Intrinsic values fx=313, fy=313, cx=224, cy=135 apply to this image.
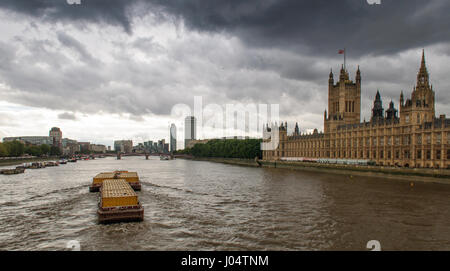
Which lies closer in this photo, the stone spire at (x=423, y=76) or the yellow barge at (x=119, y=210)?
the yellow barge at (x=119, y=210)

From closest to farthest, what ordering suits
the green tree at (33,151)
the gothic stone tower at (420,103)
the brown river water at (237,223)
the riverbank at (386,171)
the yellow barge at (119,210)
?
1. the brown river water at (237,223)
2. the yellow barge at (119,210)
3. the riverbank at (386,171)
4. the gothic stone tower at (420,103)
5. the green tree at (33,151)

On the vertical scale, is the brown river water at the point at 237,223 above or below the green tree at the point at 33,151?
below

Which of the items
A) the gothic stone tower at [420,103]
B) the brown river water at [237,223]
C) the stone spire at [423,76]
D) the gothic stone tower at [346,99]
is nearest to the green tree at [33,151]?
the brown river water at [237,223]

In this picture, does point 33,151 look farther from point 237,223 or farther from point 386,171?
point 237,223

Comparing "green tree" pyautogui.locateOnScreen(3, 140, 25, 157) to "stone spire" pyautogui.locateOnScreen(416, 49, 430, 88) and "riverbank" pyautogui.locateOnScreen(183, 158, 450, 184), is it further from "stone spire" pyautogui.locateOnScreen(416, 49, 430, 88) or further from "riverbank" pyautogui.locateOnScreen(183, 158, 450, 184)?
"stone spire" pyautogui.locateOnScreen(416, 49, 430, 88)

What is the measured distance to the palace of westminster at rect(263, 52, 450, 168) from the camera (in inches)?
3054

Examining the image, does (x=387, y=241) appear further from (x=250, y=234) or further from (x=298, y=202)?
(x=298, y=202)

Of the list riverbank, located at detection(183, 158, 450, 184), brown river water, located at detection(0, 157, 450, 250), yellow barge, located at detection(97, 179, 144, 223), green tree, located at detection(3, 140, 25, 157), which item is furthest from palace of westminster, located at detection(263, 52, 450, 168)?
green tree, located at detection(3, 140, 25, 157)

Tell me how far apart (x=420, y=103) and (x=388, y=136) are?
1356 cm

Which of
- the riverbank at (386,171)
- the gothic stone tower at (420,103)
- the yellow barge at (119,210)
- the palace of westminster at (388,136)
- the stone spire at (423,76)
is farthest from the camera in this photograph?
the stone spire at (423,76)

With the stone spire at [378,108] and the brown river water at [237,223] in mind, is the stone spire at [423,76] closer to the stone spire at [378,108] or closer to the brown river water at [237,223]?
the stone spire at [378,108]

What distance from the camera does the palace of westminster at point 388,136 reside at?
77562mm
